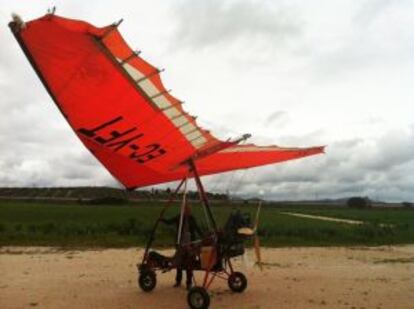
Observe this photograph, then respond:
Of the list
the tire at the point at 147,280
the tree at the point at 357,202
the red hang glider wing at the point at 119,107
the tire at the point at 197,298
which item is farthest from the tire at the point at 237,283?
the tree at the point at 357,202

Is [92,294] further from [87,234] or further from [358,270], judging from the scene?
[87,234]

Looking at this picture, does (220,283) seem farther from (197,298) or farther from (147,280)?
(197,298)

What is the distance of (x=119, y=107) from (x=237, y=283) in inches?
179

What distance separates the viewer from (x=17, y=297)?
1106 cm

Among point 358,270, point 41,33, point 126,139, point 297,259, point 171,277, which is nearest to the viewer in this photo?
point 41,33

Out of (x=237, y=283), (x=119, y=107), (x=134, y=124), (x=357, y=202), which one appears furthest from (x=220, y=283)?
(x=357, y=202)

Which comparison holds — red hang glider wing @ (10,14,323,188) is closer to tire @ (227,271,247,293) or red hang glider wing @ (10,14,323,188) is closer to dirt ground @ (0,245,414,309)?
tire @ (227,271,247,293)

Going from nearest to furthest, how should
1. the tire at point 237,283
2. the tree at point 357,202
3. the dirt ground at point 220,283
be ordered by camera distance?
the dirt ground at point 220,283, the tire at point 237,283, the tree at point 357,202

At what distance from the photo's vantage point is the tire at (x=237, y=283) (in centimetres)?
1153

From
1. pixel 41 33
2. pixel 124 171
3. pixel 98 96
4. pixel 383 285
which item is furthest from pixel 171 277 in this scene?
pixel 41 33

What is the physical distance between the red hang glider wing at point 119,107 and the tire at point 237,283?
7.09ft

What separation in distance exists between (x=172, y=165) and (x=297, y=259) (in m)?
7.67

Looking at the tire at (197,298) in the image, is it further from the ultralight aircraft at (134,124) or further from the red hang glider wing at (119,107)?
the red hang glider wing at (119,107)

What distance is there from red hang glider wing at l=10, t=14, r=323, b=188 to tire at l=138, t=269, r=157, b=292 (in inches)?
67.8
